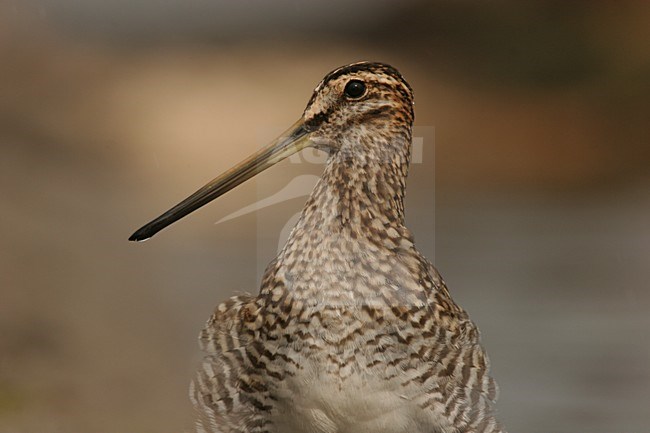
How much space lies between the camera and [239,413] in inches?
63.4

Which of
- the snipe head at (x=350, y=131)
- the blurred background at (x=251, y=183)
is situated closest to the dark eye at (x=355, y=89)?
the snipe head at (x=350, y=131)

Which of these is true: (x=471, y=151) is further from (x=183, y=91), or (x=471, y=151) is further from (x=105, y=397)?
(x=105, y=397)

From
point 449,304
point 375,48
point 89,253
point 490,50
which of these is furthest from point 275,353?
point 490,50

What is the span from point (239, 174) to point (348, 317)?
0.28m

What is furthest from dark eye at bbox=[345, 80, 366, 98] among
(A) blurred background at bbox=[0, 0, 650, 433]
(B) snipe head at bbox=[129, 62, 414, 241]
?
(A) blurred background at bbox=[0, 0, 650, 433]

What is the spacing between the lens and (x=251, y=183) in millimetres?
1675

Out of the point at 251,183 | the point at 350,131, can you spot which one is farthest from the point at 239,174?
the point at 350,131

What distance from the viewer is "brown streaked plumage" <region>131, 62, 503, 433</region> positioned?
1551 millimetres

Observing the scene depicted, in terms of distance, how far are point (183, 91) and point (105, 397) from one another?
527mm

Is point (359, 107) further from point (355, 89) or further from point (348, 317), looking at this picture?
point (348, 317)

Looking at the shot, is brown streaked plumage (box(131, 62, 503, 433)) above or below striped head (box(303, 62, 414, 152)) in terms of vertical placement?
below

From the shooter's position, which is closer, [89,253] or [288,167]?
[288,167]

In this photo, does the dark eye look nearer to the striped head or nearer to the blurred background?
the striped head

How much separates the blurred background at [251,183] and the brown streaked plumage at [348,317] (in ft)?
0.14
